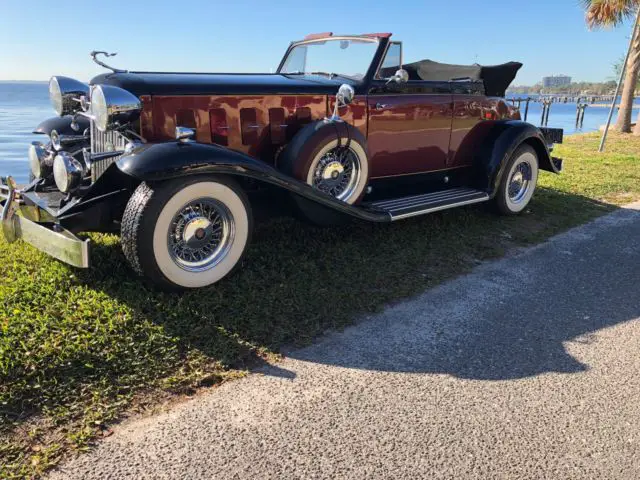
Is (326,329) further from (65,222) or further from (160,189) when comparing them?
(65,222)

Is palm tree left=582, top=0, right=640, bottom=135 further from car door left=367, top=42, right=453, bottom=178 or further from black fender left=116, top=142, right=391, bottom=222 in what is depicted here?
black fender left=116, top=142, right=391, bottom=222

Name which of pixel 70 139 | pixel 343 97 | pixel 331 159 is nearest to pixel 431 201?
pixel 331 159

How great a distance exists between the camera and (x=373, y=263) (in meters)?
4.39

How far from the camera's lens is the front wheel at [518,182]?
19.3 ft

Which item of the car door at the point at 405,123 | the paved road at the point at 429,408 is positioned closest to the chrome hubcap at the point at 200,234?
the paved road at the point at 429,408

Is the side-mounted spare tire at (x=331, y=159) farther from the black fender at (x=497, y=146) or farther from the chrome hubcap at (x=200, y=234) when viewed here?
the black fender at (x=497, y=146)

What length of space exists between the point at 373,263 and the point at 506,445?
7.18 ft

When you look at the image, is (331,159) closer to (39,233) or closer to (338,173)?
(338,173)

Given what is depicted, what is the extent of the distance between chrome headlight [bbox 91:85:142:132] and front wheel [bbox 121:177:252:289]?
595mm

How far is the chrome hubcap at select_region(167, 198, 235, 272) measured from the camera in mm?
3451

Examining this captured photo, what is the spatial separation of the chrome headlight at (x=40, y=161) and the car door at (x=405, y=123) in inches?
110

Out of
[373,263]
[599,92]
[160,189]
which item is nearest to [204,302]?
[160,189]

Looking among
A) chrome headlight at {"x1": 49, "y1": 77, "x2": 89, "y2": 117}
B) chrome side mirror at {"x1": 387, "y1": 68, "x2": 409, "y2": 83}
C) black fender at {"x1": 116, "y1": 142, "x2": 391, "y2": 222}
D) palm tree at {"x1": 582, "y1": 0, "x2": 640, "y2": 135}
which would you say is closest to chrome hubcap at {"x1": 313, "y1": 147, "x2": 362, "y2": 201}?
black fender at {"x1": 116, "y1": 142, "x2": 391, "y2": 222}

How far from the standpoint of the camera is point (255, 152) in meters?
4.41
